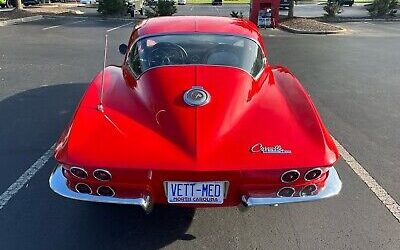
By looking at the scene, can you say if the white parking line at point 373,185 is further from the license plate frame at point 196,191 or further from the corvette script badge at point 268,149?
the license plate frame at point 196,191

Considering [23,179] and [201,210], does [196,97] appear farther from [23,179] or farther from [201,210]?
[23,179]

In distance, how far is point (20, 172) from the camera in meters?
4.12

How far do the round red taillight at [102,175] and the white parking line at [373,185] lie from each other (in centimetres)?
245

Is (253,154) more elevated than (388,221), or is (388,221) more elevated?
(253,154)

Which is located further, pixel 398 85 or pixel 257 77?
pixel 398 85

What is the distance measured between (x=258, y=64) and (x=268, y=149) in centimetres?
140

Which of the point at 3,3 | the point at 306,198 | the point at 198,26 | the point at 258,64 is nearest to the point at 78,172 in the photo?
the point at 306,198

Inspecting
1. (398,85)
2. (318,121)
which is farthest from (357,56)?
(318,121)

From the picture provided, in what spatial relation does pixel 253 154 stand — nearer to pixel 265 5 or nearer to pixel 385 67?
pixel 385 67

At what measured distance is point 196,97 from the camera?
128 inches

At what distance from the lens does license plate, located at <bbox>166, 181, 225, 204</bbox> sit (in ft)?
8.99

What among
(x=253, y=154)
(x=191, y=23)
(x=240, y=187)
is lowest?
(x=240, y=187)

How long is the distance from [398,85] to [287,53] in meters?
4.29

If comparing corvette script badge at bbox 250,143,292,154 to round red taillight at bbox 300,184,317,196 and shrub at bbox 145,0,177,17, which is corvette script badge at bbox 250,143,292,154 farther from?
shrub at bbox 145,0,177,17
